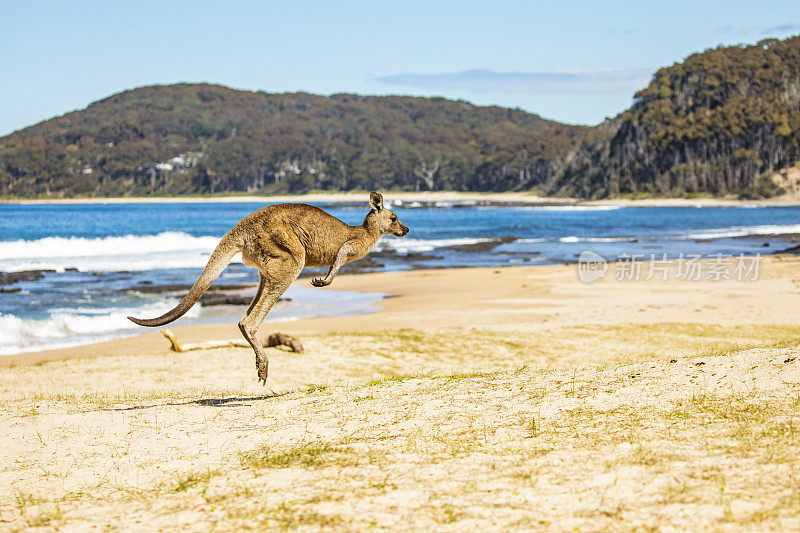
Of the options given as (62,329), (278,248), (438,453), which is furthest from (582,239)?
(438,453)

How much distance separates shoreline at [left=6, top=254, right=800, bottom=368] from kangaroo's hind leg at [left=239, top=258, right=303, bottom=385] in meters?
6.80

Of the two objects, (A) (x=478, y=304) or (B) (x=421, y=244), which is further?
(B) (x=421, y=244)

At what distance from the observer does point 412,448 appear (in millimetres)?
5734

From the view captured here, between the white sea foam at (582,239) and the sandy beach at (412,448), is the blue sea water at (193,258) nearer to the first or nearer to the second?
the white sea foam at (582,239)

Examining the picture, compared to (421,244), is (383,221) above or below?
above

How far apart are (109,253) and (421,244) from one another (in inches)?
740

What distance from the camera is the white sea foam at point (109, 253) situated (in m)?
34.3

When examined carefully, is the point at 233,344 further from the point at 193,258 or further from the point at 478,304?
the point at 193,258

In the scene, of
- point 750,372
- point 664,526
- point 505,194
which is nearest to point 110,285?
point 750,372

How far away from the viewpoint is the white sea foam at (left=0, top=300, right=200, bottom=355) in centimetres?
1633

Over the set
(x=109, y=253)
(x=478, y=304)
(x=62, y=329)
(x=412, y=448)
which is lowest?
(x=62, y=329)

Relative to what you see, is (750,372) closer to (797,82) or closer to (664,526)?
(664,526)

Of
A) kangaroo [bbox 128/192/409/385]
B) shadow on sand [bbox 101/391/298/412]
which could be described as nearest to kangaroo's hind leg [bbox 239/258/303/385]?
kangaroo [bbox 128/192/409/385]

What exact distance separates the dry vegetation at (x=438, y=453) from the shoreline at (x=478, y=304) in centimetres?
647
